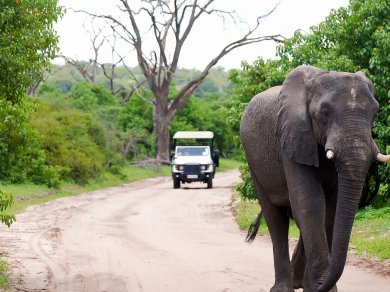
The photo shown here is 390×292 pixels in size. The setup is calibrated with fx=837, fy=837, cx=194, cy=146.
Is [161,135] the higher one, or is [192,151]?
[161,135]

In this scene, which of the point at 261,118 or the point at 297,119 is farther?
the point at 261,118

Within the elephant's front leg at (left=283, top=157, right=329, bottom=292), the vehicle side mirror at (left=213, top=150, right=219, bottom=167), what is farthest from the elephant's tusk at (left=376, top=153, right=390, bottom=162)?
the vehicle side mirror at (left=213, top=150, right=219, bottom=167)

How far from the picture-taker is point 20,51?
1040 cm

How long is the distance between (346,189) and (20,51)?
4994mm

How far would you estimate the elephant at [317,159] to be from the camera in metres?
7.12

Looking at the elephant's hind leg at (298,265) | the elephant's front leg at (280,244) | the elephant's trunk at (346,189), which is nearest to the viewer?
the elephant's trunk at (346,189)

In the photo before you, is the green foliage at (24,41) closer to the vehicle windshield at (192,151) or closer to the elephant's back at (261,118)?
the elephant's back at (261,118)

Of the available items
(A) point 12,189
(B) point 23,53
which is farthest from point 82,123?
(B) point 23,53

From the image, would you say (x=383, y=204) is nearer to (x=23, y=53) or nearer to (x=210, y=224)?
(x=210, y=224)

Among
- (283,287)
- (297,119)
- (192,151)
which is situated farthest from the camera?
(192,151)

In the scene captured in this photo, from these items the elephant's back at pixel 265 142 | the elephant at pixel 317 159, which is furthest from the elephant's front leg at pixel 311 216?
the elephant's back at pixel 265 142

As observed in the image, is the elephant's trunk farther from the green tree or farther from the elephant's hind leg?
the green tree

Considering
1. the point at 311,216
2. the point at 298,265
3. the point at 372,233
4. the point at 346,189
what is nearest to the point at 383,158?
the point at 346,189

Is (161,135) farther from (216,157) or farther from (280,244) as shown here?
(280,244)
